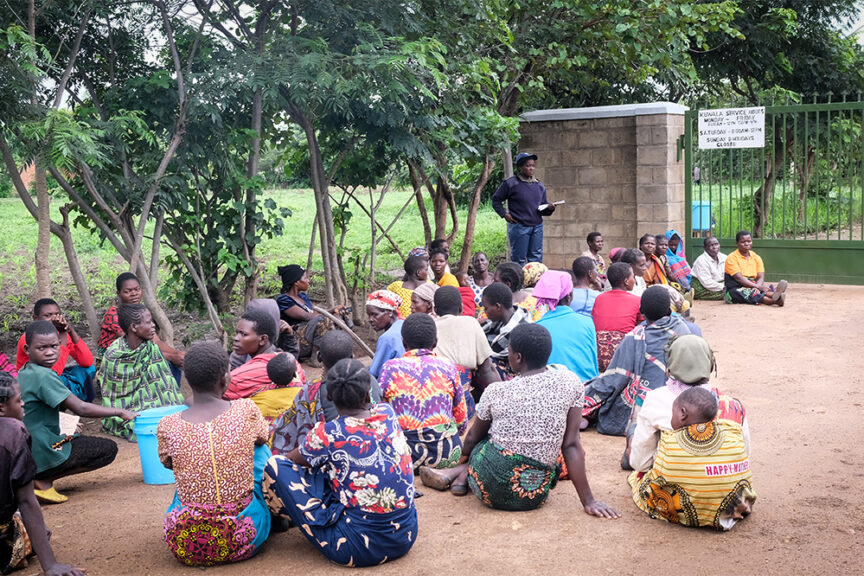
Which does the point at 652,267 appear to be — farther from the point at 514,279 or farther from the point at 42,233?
the point at 42,233

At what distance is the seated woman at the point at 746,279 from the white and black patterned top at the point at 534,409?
7.30 m

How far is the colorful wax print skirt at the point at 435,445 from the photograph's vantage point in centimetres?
514

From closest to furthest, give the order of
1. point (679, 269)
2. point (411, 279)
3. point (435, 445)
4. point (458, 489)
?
point (458, 489)
point (435, 445)
point (411, 279)
point (679, 269)

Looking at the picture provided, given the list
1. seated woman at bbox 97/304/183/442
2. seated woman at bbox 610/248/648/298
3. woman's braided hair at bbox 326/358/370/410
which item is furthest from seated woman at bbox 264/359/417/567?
seated woman at bbox 610/248/648/298

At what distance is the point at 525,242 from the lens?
10961mm

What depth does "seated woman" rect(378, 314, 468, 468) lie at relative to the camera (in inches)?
198

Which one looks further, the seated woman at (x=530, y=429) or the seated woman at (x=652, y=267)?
the seated woman at (x=652, y=267)

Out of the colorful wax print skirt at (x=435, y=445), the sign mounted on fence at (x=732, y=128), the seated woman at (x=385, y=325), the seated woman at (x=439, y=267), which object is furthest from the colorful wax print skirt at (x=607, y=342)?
the sign mounted on fence at (x=732, y=128)

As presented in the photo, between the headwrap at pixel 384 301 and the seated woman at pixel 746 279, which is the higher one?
the headwrap at pixel 384 301

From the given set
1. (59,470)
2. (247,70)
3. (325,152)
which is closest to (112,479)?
(59,470)

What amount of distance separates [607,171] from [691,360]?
8404mm

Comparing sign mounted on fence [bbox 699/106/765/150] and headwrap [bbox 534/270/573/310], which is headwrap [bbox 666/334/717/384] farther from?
sign mounted on fence [bbox 699/106/765/150]

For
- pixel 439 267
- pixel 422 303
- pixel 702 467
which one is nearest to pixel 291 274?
pixel 439 267

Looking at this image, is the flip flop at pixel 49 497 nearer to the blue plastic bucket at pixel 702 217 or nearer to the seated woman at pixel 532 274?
the seated woman at pixel 532 274
